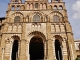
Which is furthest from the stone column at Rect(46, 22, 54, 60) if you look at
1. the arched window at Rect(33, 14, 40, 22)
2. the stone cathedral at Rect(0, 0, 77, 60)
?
the arched window at Rect(33, 14, 40, 22)

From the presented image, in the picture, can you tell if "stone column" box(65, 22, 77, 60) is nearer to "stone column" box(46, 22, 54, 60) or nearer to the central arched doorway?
"stone column" box(46, 22, 54, 60)

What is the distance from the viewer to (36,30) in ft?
90.4

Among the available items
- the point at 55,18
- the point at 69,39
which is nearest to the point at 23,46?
the point at 69,39

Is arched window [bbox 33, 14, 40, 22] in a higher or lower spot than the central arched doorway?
higher

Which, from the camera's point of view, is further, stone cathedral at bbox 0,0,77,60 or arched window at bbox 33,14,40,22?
arched window at bbox 33,14,40,22

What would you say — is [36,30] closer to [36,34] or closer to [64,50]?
[36,34]

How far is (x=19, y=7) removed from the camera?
3075cm

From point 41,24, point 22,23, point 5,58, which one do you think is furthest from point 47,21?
point 5,58

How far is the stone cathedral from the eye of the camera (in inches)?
1008

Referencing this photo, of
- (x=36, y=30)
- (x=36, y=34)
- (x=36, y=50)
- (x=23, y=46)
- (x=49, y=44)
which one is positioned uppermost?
(x=36, y=30)

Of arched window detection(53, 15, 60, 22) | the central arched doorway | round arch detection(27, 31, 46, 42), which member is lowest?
the central arched doorway

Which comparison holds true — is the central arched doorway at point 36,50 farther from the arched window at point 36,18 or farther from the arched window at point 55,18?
the arched window at point 55,18

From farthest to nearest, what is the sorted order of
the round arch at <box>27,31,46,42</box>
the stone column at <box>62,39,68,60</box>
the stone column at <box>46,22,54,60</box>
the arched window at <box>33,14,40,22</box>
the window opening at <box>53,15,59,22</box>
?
the window opening at <box>53,15,59,22</box>
the arched window at <box>33,14,40,22</box>
the round arch at <box>27,31,46,42</box>
the stone column at <box>62,39,68,60</box>
the stone column at <box>46,22,54,60</box>

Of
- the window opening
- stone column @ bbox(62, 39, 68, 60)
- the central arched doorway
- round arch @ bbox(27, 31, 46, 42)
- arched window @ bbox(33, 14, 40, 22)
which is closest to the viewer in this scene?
stone column @ bbox(62, 39, 68, 60)
